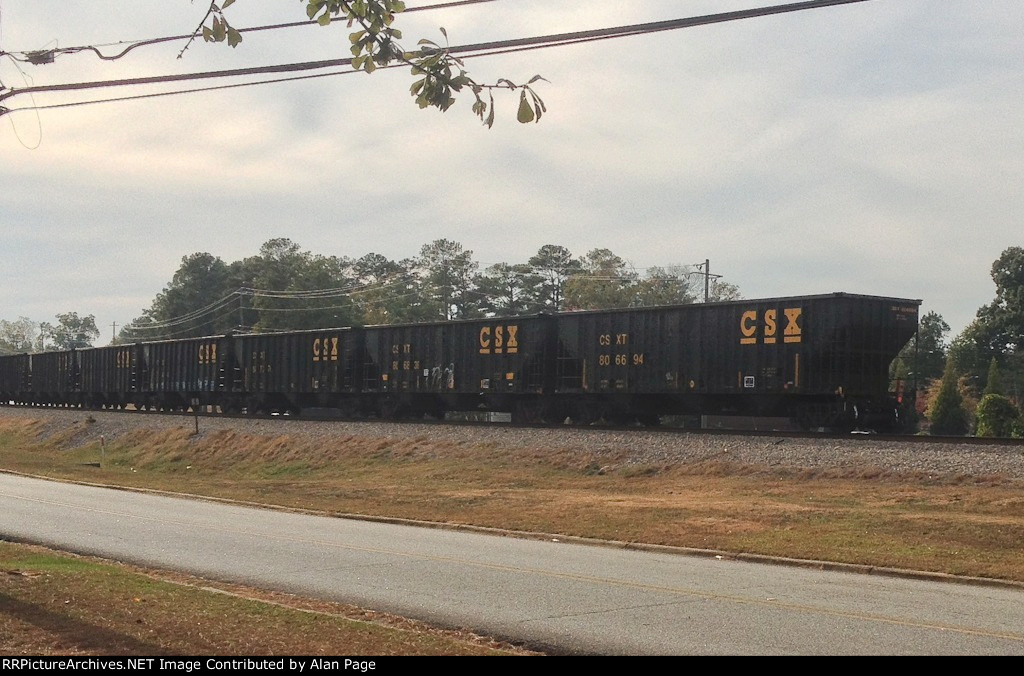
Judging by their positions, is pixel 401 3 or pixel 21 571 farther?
pixel 21 571

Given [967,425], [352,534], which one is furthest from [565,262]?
[352,534]

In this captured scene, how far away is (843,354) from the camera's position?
27.2 m

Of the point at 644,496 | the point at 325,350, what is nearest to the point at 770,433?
the point at 644,496

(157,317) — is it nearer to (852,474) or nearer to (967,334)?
(967,334)

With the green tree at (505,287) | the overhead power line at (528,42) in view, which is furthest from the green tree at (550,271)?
the overhead power line at (528,42)

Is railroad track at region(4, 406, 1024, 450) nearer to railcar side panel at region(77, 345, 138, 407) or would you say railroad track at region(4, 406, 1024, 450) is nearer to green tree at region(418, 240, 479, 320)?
railcar side panel at region(77, 345, 138, 407)

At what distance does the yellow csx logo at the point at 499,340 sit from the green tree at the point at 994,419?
2616 centimetres

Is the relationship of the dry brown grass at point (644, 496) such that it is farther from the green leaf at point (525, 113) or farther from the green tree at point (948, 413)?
the green tree at point (948, 413)

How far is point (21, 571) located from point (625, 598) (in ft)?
22.4

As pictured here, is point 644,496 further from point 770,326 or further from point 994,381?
point 994,381

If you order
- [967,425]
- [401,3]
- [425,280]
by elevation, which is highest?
[425,280]

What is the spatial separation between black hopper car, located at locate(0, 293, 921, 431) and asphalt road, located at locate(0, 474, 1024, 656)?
13.2m

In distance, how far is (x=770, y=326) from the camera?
2852 cm

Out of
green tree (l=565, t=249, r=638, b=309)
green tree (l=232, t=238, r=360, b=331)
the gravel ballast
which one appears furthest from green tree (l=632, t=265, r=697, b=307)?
the gravel ballast
